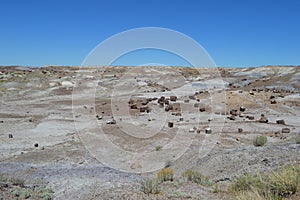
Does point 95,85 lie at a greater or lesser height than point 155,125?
greater

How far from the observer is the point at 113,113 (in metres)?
28.6

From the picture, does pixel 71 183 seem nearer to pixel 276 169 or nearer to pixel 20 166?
pixel 20 166

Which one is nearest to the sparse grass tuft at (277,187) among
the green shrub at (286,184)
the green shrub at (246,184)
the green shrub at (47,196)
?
the green shrub at (286,184)

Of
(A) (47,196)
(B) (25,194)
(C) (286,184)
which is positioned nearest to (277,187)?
(C) (286,184)

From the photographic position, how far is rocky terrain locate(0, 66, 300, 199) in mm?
8859

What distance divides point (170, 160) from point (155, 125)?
929 centimetres

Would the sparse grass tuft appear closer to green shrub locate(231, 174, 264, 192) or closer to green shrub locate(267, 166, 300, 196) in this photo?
green shrub locate(267, 166, 300, 196)

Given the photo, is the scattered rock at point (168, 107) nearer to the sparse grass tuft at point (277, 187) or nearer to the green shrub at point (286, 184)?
the sparse grass tuft at point (277, 187)

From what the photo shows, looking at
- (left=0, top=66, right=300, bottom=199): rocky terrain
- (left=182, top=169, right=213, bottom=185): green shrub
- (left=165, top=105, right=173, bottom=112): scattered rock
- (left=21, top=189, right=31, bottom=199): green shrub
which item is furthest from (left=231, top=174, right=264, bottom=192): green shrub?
(left=165, top=105, right=173, bottom=112): scattered rock

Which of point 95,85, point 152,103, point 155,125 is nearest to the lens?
point 155,125

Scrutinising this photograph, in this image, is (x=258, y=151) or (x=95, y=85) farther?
(x=95, y=85)

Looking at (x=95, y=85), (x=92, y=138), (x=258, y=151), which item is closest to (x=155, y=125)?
(x=92, y=138)

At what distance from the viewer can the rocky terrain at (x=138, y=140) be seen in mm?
8859

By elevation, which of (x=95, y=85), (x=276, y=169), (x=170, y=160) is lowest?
(x=170, y=160)
